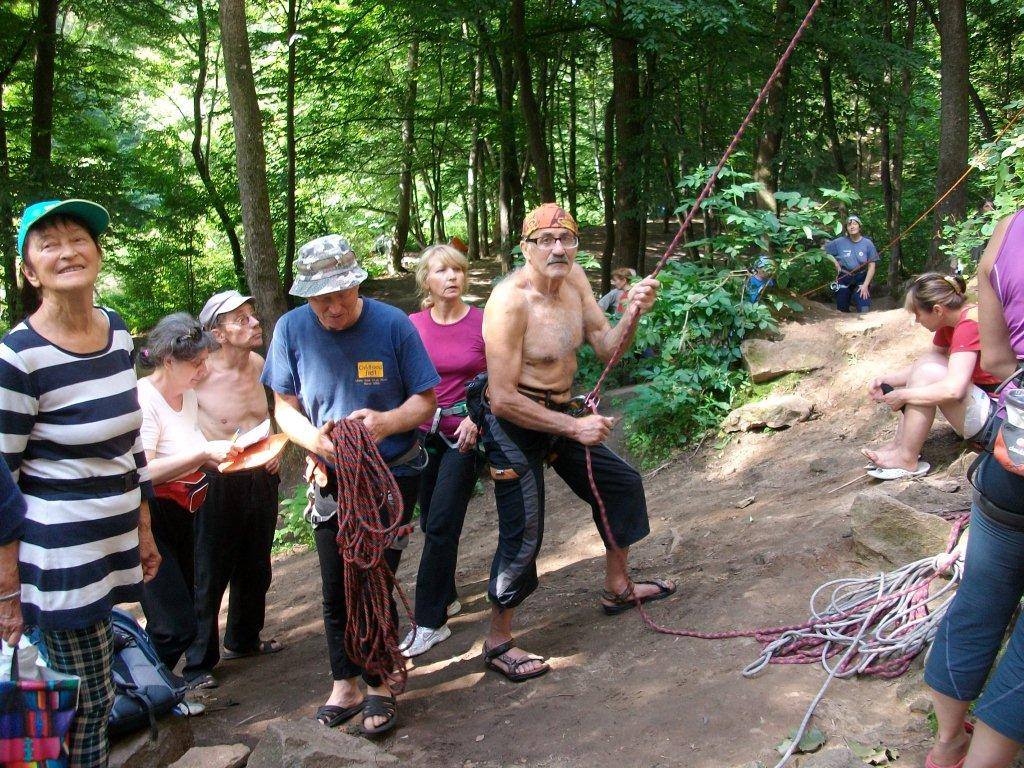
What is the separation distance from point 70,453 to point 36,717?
31.2 inches

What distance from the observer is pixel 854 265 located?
11.1m

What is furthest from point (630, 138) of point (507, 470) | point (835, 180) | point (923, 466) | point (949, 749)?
point (949, 749)

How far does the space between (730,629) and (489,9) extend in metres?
8.95

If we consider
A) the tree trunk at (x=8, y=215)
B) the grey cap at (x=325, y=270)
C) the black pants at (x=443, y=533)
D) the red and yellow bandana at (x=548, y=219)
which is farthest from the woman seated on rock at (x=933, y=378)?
the tree trunk at (x=8, y=215)

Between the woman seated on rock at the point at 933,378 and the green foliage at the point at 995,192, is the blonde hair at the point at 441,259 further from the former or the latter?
the green foliage at the point at 995,192

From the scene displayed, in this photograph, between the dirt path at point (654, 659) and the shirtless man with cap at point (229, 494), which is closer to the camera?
the dirt path at point (654, 659)

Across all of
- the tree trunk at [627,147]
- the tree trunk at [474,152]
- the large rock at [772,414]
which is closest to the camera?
the large rock at [772,414]

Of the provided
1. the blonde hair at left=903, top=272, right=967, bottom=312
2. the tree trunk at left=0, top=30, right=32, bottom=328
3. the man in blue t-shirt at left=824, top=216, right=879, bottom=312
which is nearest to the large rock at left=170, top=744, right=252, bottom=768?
the blonde hair at left=903, top=272, right=967, bottom=312

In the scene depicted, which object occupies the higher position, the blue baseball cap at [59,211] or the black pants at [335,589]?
the blue baseball cap at [59,211]

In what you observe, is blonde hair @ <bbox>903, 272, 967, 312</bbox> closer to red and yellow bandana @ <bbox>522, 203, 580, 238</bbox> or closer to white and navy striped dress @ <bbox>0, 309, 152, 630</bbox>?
red and yellow bandana @ <bbox>522, 203, 580, 238</bbox>

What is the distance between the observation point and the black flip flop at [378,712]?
3670 millimetres

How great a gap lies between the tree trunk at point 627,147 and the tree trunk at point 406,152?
504cm

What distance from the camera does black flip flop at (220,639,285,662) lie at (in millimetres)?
4867

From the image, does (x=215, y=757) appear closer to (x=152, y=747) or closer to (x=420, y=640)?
(x=152, y=747)
